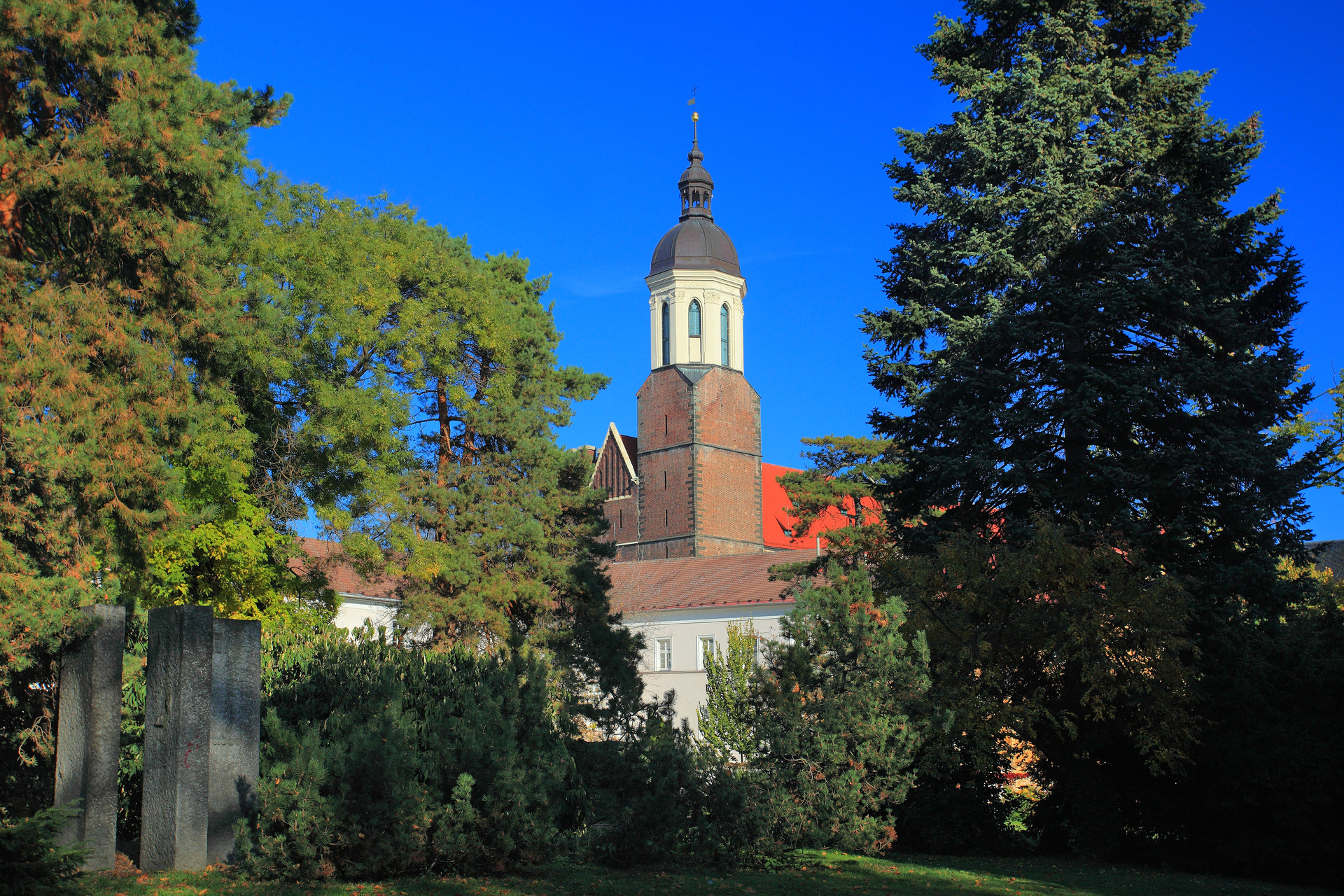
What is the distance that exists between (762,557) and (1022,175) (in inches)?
1165

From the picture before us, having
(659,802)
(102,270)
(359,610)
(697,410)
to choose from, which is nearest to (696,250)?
(697,410)

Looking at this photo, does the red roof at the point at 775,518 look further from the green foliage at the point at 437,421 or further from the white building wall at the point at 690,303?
the green foliage at the point at 437,421

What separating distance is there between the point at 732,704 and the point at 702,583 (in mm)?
31577

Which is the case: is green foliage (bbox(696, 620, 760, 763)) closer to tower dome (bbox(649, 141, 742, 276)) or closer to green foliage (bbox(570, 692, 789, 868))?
green foliage (bbox(570, 692, 789, 868))

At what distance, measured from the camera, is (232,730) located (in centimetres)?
1075

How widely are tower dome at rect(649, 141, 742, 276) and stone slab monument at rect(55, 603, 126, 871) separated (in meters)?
59.6

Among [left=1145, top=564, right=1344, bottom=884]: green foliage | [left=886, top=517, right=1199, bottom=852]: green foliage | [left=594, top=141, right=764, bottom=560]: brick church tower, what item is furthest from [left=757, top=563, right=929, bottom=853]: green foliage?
[left=594, top=141, right=764, bottom=560]: brick church tower

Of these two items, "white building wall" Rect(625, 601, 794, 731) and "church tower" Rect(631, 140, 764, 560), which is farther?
"church tower" Rect(631, 140, 764, 560)

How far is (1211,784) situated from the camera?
15812mm

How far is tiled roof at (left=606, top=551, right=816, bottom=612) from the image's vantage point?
46531 mm

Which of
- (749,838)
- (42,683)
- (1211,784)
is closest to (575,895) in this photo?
(749,838)

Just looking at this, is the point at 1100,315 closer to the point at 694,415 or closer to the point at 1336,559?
the point at 1336,559

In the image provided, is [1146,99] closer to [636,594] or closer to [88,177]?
[88,177]

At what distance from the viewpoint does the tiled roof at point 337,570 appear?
2583 centimetres
